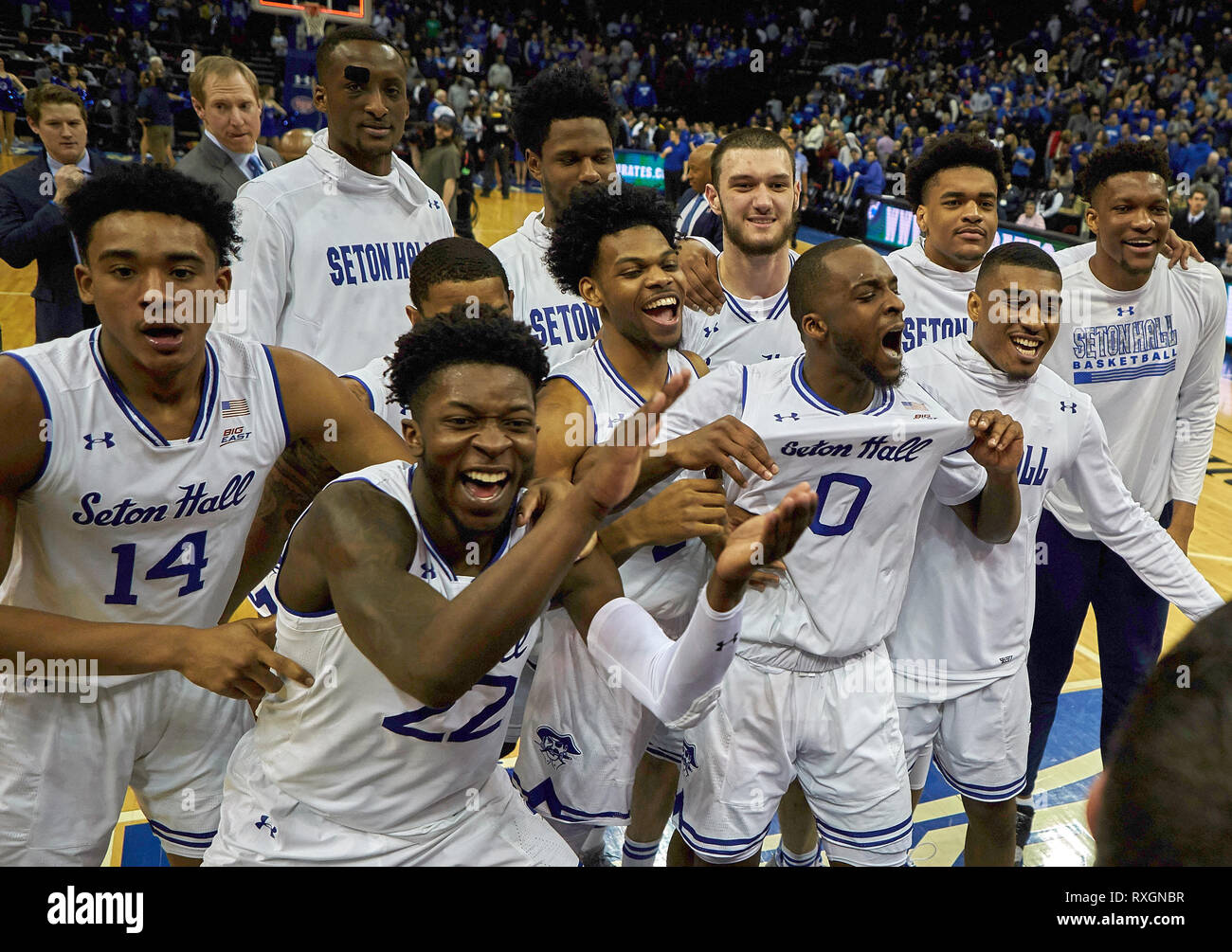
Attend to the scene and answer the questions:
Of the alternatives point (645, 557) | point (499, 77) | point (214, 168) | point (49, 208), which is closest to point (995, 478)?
point (645, 557)

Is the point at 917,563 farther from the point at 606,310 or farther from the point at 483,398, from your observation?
the point at 483,398

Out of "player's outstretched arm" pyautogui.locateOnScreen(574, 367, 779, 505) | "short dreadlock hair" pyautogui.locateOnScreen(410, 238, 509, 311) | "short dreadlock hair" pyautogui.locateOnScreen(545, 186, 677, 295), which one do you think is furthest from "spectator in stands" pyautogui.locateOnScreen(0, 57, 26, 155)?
"player's outstretched arm" pyautogui.locateOnScreen(574, 367, 779, 505)

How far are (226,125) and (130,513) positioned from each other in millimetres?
3751

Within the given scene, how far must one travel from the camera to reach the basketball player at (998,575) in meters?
3.32

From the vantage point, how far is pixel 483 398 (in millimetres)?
2357

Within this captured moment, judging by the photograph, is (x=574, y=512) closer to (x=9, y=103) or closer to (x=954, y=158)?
(x=954, y=158)

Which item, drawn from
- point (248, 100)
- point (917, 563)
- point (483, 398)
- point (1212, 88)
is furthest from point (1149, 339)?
point (1212, 88)

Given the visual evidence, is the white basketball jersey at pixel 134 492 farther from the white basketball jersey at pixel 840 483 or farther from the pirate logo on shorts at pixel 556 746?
the white basketball jersey at pixel 840 483

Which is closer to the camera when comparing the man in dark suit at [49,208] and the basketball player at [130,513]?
the basketball player at [130,513]

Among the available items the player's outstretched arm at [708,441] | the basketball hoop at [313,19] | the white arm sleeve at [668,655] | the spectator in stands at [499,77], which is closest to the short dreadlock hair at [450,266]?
the player's outstretched arm at [708,441]

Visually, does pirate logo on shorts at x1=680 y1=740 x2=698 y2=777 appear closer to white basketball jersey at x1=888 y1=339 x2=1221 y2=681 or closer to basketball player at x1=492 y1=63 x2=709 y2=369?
white basketball jersey at x1=888 y1=339 x2=1221 y2=681

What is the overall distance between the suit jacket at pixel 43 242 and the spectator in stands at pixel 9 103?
14500mm

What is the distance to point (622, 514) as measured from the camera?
3.04m
